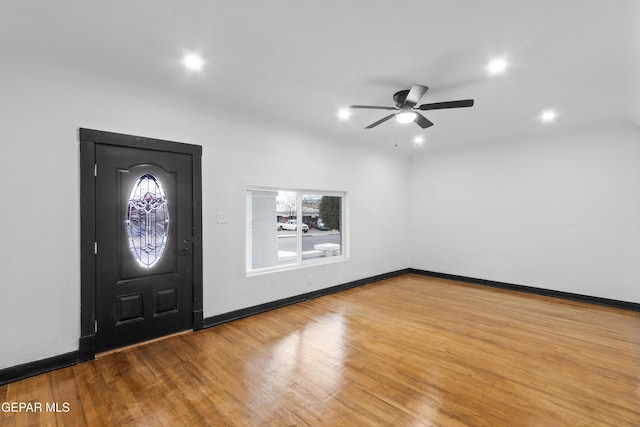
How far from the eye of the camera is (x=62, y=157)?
279 cm

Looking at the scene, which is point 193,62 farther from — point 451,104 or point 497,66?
point 497,66

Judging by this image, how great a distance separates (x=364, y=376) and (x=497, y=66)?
310cm

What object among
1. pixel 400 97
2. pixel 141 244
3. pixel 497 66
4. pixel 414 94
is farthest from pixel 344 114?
pixel 141 244

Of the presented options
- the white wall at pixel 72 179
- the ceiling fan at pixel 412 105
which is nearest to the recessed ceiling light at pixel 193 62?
the white wall at pixel 72 179

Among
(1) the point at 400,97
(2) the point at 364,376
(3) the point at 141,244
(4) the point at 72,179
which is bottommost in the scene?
(2) the point at 364,376

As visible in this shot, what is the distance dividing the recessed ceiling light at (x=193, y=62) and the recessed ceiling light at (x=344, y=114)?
1.84 metres

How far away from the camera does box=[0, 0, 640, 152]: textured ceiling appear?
200 cm

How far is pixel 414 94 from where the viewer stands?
2.92 meters

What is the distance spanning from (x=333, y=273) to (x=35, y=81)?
447 centimetres

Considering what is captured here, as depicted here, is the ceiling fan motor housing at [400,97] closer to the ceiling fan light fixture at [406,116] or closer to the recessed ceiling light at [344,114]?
the ceiling fan light fixture at [406,116]

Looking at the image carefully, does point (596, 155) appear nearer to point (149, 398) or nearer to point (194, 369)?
point (194, 369)

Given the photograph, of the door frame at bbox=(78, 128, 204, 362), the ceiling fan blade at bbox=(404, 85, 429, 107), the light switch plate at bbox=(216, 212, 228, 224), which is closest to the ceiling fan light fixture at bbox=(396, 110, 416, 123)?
the ceiling fan blade at bbox=(404, 85, 429, 107)

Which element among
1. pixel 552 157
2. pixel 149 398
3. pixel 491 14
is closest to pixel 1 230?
pixel 149 398

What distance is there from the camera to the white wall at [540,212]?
4.52m
